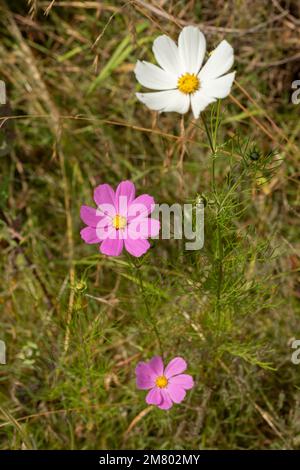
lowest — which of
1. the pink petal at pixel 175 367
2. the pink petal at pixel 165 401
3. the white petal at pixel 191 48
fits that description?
the pink petal at pixel 165 401

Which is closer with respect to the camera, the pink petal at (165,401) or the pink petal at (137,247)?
the pink petal at (137,247)

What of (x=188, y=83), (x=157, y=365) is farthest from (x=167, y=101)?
(x=157, y=365)

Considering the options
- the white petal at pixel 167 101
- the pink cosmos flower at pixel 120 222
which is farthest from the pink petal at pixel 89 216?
the white petal at pixel 167 101

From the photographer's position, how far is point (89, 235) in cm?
89

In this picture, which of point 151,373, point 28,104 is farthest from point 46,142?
point 151,373

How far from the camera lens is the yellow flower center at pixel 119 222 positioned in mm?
908

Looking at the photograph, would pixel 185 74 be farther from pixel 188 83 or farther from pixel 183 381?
pixel 183 381

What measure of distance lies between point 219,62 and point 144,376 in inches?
18.6

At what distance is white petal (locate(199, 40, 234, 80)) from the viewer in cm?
82

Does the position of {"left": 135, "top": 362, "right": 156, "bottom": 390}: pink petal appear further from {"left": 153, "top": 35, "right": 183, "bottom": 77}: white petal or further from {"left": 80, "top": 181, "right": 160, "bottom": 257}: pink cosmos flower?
{"left": 153, "top": 35, "right": 183, "bottom": 77}: white petal

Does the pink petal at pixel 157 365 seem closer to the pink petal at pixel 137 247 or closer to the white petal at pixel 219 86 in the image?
the pink petal at pixel 137 247

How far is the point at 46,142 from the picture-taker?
1.50 m

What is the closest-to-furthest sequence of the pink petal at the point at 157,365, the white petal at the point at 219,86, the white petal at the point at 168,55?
the white petal at the point at 219,86 < the white petal at the point at 168,55 < the pink petal at the point at 157,365
